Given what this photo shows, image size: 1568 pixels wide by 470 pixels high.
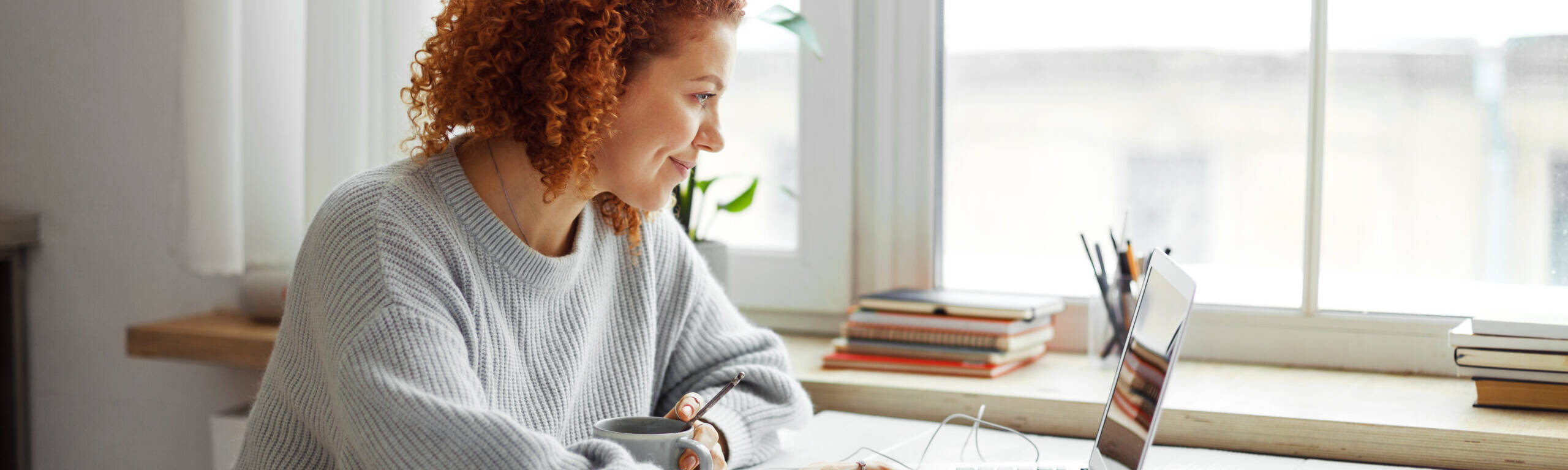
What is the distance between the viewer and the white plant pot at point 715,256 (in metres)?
1.62

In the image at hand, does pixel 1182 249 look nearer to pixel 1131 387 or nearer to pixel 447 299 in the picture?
pixel 1131 387

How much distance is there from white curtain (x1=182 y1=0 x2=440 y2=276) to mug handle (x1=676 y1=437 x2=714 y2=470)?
0.77 meters

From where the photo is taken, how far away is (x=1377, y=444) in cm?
123

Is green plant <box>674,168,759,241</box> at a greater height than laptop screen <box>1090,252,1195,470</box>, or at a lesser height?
greater

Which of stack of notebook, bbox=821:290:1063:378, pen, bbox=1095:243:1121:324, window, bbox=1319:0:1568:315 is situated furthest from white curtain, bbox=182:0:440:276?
window, bbox=1319:0:1568:315

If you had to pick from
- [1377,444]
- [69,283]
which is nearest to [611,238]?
[1377,444]

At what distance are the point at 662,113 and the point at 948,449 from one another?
46cm

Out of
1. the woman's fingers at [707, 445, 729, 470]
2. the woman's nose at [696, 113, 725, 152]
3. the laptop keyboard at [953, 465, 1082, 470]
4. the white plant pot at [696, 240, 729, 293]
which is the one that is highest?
the woman's nose at [696, 113, 725, 152]

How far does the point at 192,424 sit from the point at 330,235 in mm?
1175

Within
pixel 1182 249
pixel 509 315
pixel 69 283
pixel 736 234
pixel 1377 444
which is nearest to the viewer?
pixel 509 315

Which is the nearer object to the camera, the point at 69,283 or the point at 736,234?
the point at 736,234

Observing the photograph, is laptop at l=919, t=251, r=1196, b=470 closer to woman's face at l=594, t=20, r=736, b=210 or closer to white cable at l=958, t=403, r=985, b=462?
white cable at l=958, t=403, r=985, b=462

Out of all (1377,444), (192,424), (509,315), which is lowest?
(192,424)

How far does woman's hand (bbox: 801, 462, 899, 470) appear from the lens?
3.50 ft
